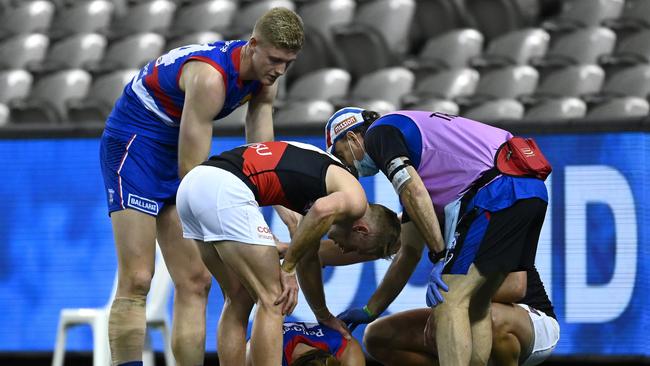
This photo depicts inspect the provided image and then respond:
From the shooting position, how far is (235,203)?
477cm

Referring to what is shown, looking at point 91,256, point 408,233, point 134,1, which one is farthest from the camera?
point 134,1

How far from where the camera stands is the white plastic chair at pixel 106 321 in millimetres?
6324

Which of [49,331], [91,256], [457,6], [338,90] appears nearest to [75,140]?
[91,256]

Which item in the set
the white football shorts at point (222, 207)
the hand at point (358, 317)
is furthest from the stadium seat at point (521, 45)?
the white football shorts at point (222, 207)

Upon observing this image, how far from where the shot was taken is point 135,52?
395 inches

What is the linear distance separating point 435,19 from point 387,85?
128cm

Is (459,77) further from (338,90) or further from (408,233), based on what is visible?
(408,233)

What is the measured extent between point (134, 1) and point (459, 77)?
153 inches

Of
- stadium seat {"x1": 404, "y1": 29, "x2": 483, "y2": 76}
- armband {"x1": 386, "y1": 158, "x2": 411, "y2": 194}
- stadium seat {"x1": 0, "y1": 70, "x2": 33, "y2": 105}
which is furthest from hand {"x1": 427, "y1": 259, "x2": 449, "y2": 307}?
stadium seat {"x1": 0, "y1": 70, "x2": 33, "y2": 105}

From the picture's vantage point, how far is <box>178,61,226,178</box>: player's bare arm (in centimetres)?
498

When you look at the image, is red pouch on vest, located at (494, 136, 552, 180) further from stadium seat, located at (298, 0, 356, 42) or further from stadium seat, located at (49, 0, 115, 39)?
stadium seat, located at (49, 0, 115, 39)

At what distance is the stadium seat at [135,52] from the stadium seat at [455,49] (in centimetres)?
221

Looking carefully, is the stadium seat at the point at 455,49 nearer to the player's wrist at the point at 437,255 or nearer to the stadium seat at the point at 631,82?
the stadium seat at the point at 631,82

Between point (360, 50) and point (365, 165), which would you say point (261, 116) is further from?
point (360, 50)
